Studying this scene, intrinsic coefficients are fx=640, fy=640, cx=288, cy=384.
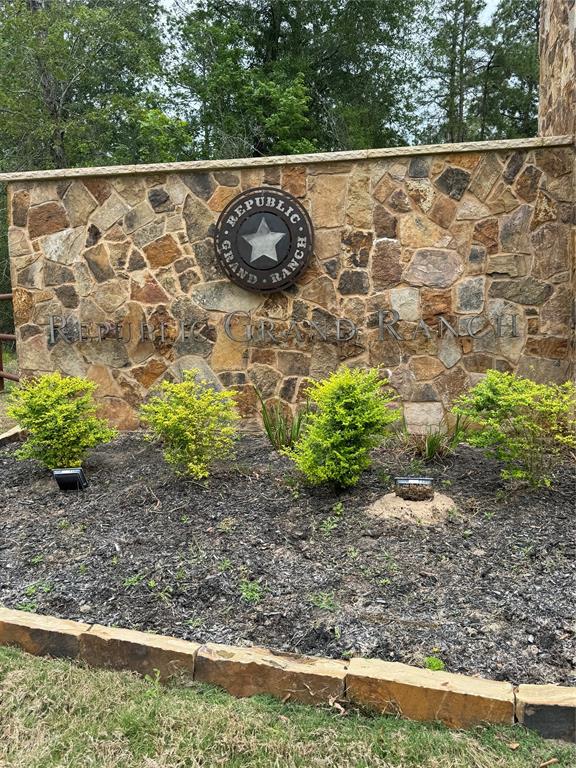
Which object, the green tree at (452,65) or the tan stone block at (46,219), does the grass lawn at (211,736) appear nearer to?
the tan stone block at (46,219)

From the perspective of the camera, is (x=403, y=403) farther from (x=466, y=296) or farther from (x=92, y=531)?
(x=92, y=531)

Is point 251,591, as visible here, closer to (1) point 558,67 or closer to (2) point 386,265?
(2) point 386,265

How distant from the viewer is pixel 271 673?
217 centimetres

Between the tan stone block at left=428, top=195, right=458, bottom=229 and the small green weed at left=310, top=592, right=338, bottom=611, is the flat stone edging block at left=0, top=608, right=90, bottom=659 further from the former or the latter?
the tan stone block at left=428, top=195, right=458, bottom=229

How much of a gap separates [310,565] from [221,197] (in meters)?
3.05

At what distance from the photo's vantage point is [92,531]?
333cm

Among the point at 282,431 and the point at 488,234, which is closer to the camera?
→ the point at 282,431

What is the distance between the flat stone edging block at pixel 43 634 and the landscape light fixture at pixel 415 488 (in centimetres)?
168

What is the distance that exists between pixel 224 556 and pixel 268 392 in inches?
85.8

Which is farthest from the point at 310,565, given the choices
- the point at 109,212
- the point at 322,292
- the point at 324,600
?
the point at 109,212

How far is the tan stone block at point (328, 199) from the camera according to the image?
4707 mm

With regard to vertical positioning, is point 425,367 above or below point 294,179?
below

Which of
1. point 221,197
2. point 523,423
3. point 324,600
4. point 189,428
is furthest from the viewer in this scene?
point 221,197

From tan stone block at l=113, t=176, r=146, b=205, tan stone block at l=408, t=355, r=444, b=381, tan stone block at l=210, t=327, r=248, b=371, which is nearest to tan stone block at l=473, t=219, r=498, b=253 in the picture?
tan stone block at l=408, t=355, r=444, b=381
